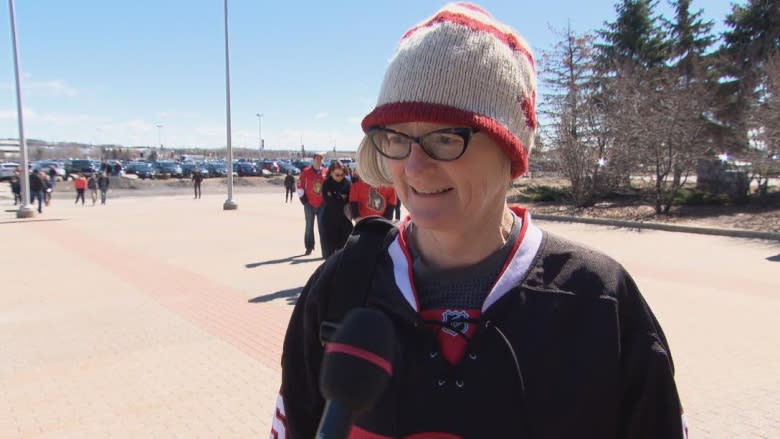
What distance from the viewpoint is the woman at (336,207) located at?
7699 mm

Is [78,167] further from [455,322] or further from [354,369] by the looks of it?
[354,369]

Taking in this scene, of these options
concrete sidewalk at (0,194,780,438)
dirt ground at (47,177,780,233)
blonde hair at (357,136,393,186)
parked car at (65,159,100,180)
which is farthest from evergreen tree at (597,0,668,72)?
parked car at (65,159,100,180)

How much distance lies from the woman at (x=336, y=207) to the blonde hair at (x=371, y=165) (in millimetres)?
6048

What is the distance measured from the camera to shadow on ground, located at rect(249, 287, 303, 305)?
23.6 ft

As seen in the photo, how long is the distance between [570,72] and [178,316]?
1904 cm

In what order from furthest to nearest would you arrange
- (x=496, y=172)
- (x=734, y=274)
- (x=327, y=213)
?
1. (x=734, y=274)
2. (x=327, y=213)
3. (x=496, y=172)

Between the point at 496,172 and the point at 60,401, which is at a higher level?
the point at 496,172

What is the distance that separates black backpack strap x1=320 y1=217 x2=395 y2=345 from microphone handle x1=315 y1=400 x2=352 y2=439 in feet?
1.33

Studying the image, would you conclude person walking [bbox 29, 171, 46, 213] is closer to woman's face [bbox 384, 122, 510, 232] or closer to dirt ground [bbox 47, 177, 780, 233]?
dirt ground [bbox 47, 177, 780, 233]

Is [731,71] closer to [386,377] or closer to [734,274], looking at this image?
[734,274]

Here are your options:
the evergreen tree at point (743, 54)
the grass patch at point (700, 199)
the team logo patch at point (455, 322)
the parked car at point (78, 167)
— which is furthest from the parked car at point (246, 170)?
the team logo patch at point (455, 322)

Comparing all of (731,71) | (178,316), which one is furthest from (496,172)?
(731,71)

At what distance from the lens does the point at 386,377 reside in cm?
97

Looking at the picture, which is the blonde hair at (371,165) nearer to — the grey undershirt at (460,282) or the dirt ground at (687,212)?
the grey undershirt at (460,282)
